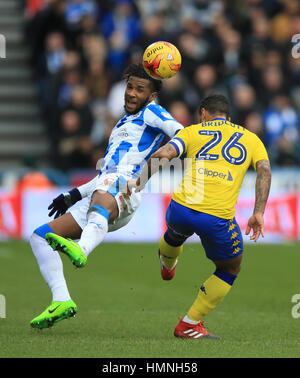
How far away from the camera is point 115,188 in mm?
7535

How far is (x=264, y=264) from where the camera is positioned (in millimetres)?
13398

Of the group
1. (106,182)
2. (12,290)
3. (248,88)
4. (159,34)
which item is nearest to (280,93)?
(248,88)

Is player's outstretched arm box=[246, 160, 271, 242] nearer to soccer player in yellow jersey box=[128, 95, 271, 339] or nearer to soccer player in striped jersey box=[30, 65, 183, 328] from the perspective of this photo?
soccer player in yellow jersey box=[128, 95, 271, 339]

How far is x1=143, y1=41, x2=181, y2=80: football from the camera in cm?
760

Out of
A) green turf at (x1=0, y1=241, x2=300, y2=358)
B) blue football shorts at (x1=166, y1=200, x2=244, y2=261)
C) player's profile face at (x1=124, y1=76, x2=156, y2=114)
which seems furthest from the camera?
player's profile face at (x1=124, y1=76, x2=156, y2=114)

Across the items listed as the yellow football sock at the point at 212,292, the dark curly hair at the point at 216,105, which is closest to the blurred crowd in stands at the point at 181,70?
the dark curly hair at the point at 216,105

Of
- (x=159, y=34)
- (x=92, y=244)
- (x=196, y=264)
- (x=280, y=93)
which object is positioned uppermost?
(x=159, y=34)

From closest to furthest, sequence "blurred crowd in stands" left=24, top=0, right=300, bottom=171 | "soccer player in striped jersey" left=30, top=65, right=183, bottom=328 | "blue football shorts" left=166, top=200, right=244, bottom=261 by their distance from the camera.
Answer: "blue football shorts" left=166, top=200, right=244, bottom=261
"soccer player in striped jersey" left=30, top=65, right=183, bottom=328
"blurred crowd in stands" left=24, top=0, right=300, bottom=171

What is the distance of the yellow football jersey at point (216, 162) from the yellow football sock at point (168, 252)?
0.69m

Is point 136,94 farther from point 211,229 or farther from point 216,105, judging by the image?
point 211,229

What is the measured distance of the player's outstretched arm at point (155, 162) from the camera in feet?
22.8

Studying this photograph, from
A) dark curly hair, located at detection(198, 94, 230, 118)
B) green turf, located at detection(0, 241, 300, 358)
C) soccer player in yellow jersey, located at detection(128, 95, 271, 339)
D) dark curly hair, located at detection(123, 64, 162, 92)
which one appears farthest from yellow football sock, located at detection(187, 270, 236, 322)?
dark curly hair, located at detection(123, 64, 162, 92)

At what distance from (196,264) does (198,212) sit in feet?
20.9
